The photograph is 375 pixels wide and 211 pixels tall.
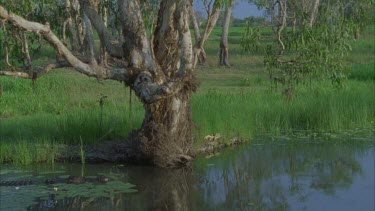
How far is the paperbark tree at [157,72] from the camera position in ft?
32.3

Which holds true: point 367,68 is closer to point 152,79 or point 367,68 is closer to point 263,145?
point 263,145

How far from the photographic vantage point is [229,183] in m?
9.58

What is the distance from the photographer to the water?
838 cm


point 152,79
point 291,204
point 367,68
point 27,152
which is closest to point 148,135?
point 152,79

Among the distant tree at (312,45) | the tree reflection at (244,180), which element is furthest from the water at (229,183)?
the distant tree at (312,45)

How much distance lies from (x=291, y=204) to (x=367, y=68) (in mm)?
13506

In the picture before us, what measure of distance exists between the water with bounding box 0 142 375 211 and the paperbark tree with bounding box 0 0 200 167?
35 centimetres

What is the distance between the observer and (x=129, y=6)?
10016 mm

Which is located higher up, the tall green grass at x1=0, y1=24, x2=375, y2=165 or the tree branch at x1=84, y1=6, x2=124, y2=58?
the tree branch at x1=84, y1=6, x2=124, y2=58

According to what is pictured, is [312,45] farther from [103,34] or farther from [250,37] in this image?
[103,34]

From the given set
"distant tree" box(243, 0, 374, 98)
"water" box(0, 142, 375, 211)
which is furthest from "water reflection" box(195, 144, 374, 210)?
"distant tree" box(243, 0, 374, 98)

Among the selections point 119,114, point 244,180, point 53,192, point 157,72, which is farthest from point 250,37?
point 53,192

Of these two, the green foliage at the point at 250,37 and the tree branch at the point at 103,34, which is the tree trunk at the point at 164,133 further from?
the green foliage at the point at 250,37

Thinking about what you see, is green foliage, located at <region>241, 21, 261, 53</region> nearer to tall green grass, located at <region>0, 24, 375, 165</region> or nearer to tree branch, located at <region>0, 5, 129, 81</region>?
tall green grass, located at <region>0, 24, 375, 165</region>
